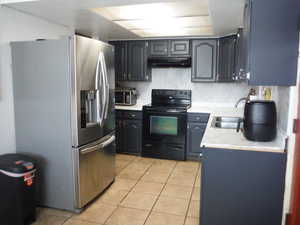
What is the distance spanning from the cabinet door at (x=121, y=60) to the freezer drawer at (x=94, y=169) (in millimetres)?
1831

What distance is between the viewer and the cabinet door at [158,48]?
4.41 meters

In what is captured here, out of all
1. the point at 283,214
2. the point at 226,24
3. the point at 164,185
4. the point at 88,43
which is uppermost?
the point at 226,24

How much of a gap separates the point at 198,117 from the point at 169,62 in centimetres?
109

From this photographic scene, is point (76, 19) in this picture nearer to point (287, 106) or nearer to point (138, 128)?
point (138, 128)

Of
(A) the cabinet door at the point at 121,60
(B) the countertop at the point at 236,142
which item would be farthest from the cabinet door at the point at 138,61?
(B) the countertop at the point at 236,142

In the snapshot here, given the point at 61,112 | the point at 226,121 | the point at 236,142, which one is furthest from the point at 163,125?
Result: the point at 236,142

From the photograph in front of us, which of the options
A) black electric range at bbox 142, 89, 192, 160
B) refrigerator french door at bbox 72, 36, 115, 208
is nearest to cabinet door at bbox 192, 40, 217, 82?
black electric range at bbox 142, 89, 192, 160

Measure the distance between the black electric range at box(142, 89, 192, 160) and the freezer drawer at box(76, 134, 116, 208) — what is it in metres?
1.24

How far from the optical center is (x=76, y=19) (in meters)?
3.11

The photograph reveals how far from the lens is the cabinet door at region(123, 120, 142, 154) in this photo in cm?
439

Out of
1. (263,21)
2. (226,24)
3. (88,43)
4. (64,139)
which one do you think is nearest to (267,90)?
(226,24)

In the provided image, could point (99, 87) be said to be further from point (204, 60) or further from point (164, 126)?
point (204, 60)

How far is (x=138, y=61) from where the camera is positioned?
15.0 ft

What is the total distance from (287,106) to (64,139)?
79.9 inches
